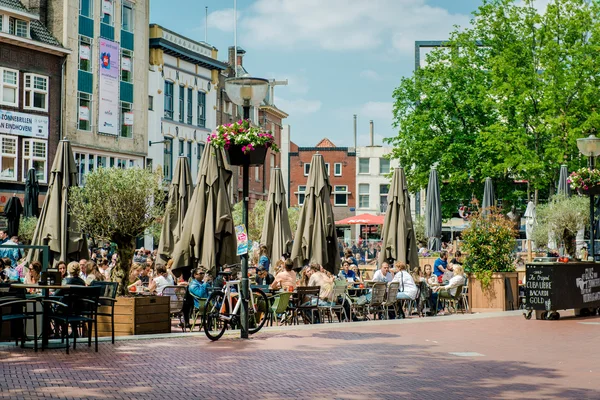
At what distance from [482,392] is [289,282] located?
30.1ft

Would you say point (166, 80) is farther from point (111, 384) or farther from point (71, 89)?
point (111, 384)

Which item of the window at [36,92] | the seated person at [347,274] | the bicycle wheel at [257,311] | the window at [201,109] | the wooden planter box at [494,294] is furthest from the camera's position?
the window at [201,109]

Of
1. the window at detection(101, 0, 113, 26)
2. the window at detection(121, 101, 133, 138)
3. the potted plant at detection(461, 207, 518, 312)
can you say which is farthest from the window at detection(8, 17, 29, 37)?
the potted plant at detection(461, 207, 518, 312)

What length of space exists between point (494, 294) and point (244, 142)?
8692mm

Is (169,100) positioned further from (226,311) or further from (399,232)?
(226,311)

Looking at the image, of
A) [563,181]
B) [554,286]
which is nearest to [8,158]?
[563,181]

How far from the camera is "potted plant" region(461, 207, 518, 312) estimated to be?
20953 millimetres

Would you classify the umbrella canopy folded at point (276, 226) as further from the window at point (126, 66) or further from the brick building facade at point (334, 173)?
the brick building facade at point (334, 173)

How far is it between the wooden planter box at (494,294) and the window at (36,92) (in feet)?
87.5

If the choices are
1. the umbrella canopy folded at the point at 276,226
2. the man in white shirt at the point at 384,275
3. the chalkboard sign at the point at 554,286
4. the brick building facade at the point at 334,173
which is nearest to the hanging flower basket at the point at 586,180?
the chalkboard sign at the point at 554,286

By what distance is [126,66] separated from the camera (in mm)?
47531

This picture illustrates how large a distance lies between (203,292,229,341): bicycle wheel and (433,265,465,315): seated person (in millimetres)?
7242

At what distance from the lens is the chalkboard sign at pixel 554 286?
19.1 meters

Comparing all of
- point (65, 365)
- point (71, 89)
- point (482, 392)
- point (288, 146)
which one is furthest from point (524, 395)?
point (288, 146)
